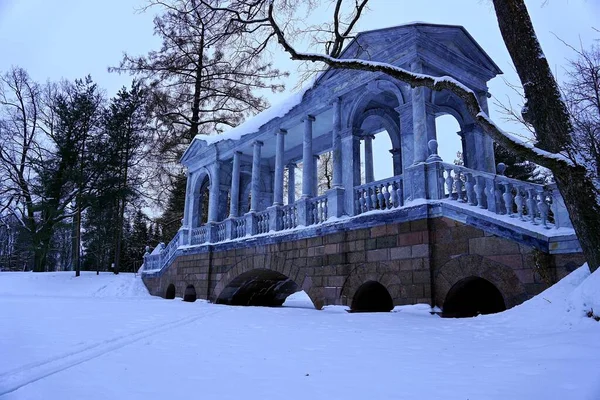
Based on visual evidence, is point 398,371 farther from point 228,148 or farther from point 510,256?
point 228,148

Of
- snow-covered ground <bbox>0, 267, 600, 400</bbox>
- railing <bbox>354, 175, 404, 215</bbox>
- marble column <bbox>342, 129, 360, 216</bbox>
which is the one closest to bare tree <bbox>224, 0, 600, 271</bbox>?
snow-covered ground <bbox>0, 267, 600, 400</bbox>

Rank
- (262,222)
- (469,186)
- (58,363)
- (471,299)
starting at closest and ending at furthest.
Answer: (58,363) < (469,186) < (471,299) < (262,222)

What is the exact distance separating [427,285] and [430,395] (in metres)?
5.29

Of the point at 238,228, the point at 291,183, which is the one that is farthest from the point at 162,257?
the point at 291,183

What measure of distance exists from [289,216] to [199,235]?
18.4ft

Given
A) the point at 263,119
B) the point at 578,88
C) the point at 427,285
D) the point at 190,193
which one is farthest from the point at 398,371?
the point at 190,193

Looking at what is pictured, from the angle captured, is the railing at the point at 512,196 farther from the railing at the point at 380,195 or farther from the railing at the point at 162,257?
the railing at the point at 162,257

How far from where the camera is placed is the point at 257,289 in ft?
48.5

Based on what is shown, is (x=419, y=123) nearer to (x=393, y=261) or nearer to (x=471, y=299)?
(x=393, y=261)

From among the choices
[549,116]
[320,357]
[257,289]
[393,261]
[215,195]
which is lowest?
[320,357]

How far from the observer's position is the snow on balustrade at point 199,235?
51.4 feet

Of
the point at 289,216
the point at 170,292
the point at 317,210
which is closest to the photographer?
the point at 317,210

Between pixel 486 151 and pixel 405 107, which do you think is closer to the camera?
pixel 405 107

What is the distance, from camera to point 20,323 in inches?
232
